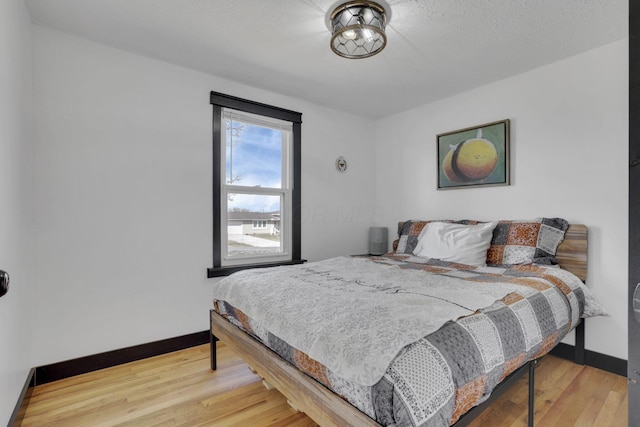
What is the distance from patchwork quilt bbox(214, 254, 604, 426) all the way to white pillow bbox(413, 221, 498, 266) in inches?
13.7

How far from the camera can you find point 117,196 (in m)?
2.40

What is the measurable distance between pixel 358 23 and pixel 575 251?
88.6 inches

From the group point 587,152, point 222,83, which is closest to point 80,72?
point 222,83

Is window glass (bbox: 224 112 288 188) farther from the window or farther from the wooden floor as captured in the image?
the wooden floor

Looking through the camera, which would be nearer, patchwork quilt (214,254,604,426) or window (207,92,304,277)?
patchwork quilt (214,254,604,426)

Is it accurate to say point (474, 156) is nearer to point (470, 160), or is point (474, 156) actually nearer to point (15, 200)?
point (470, 160)

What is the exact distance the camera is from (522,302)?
1.62 meters

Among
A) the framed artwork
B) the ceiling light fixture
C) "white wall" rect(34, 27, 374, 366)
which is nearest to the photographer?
the ceiling light fixture

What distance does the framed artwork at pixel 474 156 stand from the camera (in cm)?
290

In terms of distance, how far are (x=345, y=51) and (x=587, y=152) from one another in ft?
6.52

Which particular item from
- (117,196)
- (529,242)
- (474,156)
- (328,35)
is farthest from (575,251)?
(117,196)

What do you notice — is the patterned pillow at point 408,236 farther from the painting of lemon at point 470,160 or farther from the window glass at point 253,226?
the window glass at point 253,226

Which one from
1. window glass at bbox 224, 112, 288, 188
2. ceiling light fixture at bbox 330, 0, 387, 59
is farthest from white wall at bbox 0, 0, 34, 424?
ceiling light fixture at bbox 330, 0, 387, 59

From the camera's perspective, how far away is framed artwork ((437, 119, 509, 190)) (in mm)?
2900
